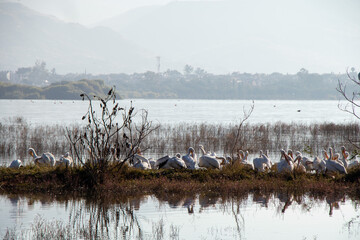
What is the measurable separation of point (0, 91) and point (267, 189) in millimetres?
136160

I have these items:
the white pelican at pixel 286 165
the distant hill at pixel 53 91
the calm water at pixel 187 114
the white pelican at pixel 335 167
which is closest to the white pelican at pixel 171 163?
the white pelican at pixel 286 165

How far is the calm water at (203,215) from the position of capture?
1028 cm

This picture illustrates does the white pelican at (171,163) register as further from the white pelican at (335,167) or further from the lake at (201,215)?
the white pelican at (335,167)

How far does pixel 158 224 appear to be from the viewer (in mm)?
10703

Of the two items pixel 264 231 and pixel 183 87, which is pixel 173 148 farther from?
pixel 183 87

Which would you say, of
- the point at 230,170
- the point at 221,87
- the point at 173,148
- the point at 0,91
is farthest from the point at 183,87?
the point at 230,170

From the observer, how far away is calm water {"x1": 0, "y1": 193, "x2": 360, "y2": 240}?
405 inches

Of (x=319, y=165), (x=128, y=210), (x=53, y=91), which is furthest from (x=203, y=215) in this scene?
(x=53, y=91)

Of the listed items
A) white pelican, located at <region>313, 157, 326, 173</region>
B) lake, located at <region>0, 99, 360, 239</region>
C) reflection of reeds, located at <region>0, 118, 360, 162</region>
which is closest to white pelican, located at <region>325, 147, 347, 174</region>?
white pelican, located at <region>313, 157, 326, 173</region>

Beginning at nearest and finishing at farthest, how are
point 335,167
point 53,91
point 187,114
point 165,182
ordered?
point 165,182 < point 335,167 < point 187,114 < point 53,91

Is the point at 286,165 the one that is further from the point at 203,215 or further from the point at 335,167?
the point at 203,215

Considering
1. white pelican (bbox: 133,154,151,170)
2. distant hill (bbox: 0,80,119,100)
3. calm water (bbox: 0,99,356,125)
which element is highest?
distant hill (bbox: 0,80,119,100)

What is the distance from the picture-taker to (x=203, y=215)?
1154 centimetres

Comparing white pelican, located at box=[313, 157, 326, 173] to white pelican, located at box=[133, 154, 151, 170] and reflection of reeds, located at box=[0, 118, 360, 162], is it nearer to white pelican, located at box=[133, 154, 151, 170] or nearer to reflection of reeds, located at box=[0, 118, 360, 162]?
white pelican, located at box=[133, 154, 151, 170]
